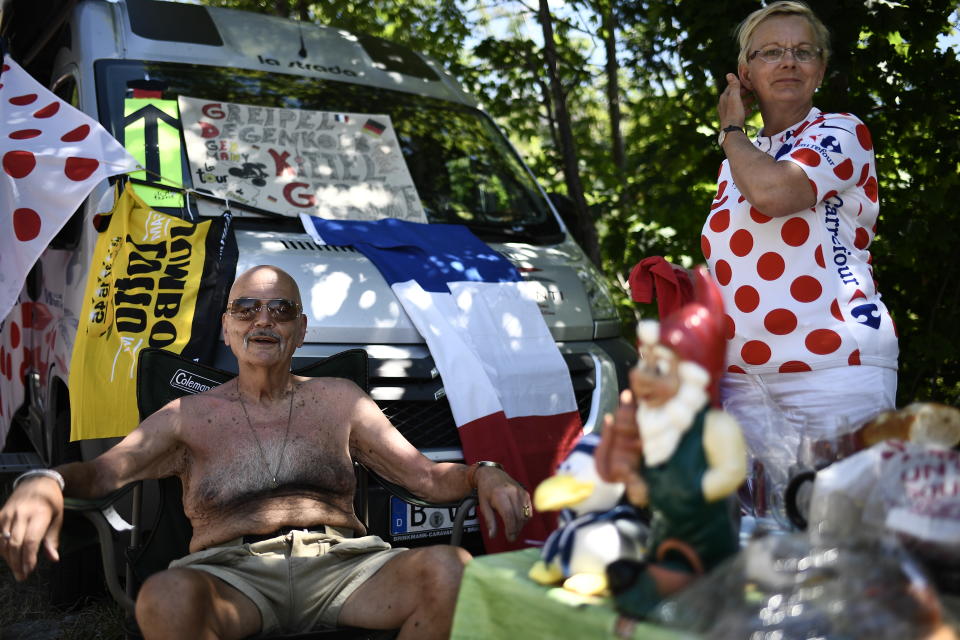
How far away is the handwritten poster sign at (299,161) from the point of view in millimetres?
4164

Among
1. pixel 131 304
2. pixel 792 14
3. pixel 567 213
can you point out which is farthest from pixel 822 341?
pixel 567 213

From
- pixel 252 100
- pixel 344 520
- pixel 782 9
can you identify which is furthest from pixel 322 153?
pixel 782 9

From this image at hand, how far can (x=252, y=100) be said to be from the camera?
4496 millimetres

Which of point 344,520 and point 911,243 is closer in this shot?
point 344,520

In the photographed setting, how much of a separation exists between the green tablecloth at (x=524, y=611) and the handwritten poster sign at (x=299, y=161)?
252 centimetres

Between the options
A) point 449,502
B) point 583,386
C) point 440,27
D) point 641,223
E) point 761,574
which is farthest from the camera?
point 440,27

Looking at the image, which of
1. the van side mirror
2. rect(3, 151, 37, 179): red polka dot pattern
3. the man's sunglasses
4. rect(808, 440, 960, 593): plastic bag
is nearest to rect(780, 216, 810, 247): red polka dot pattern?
rect(808, 440, 960, 593): plastic bag

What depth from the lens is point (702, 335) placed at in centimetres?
157

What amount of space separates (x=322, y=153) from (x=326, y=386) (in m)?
1.69

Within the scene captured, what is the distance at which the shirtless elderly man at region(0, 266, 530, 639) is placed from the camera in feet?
8.46

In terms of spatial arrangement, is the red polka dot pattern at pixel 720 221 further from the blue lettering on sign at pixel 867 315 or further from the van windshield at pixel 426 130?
the van windshield at pixel 426 130

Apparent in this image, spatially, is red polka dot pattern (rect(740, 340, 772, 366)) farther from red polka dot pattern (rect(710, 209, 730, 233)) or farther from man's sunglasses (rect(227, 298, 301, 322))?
man's sunglasses (rect(227, 298, 301, 322))

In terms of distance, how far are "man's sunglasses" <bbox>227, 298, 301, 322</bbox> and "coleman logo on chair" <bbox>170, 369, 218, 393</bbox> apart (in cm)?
42

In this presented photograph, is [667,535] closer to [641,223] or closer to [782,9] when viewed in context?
[782,9]
